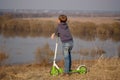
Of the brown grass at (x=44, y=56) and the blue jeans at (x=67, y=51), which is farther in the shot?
the brown grass at (x=44, y=56)

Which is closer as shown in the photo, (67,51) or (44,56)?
(67,51)

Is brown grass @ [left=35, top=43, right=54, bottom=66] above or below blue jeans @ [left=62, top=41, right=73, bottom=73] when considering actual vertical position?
below

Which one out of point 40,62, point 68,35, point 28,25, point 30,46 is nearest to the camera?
point 68,35

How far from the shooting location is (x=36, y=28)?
102 feet

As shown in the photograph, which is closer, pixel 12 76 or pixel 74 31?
pixel 12 76

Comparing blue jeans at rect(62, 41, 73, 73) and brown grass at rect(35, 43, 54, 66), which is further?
brown grass at rect(35, 43, 54, 66)

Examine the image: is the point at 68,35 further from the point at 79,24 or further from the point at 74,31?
the point at 79,24

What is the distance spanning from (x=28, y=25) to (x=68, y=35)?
75.1 feet

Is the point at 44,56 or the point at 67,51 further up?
the point at 67,51

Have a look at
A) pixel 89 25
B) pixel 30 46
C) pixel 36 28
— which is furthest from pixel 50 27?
pixel 30 46

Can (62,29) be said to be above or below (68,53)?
above

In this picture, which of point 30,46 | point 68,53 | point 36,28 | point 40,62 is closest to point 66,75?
point 68,53

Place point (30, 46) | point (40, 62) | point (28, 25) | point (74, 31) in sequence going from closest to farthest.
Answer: point (40, 62), point (30, 46), point (74, 31), point (28, 25)

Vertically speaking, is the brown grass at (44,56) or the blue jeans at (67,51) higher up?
the blue jeans at (67,51)
